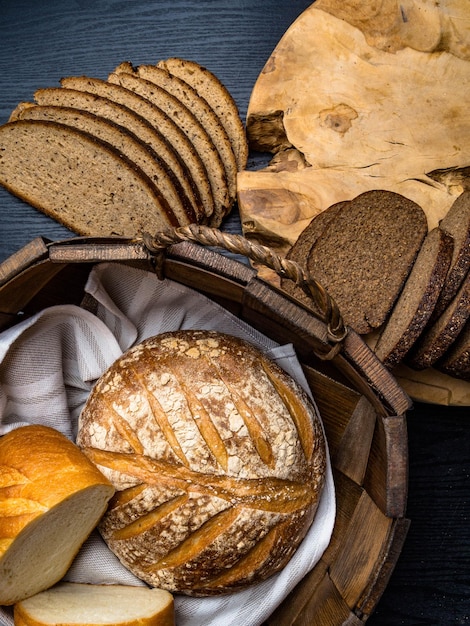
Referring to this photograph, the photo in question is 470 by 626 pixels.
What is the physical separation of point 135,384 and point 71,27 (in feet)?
4.88

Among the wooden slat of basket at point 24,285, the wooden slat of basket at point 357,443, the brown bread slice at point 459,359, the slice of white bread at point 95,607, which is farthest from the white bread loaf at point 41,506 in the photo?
the brown bread slice at point 459,359

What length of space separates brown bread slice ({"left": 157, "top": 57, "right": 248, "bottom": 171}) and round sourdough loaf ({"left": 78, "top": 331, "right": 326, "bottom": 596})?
2.73ft

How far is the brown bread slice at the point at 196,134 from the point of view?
7.47 ft

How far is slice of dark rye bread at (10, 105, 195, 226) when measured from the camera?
7.36ft

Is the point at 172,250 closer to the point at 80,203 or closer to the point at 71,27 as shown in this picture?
the point at 80,203

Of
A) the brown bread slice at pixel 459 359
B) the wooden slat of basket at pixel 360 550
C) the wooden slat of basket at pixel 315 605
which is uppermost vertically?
the brown bread slice at pixel 459 359

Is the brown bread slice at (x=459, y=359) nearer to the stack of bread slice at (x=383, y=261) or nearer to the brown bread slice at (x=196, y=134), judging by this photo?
the stack of bread slice at (x=383, y=261)

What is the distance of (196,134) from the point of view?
2.29m

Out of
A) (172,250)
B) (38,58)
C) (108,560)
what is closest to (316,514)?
(108,560)

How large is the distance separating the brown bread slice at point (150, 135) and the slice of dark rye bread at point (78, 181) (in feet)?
0.32

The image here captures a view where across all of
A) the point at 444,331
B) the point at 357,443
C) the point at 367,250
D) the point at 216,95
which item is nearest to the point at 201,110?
the point at 216,95

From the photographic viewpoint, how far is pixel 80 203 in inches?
91.5

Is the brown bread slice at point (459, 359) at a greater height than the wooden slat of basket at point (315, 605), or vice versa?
the brown bread slice at point (459, 359)

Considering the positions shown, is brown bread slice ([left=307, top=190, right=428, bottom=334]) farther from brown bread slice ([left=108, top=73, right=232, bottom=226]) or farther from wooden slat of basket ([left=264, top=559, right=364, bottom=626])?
wooden slat of basket ([left=264, top=559, right=364, bottom=626])
